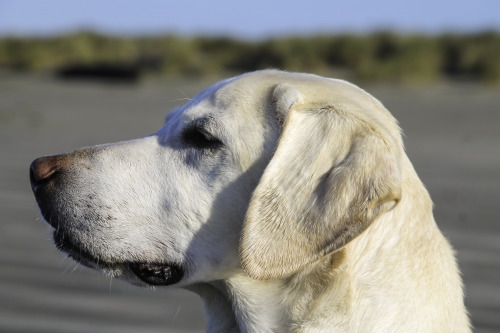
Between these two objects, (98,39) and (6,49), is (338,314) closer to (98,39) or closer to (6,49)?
(6,49)

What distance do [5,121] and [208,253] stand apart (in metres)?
12.1

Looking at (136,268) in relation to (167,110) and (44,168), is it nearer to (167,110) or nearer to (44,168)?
(44,168)

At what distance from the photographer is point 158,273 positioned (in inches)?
145

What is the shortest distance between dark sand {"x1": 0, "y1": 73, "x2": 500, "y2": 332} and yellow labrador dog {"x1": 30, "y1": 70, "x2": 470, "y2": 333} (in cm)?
205

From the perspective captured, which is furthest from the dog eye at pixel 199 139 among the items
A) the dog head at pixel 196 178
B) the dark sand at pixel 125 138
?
the dark sand at pixel 125 138

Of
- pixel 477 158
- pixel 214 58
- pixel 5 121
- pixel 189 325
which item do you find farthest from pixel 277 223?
pixel 214 58

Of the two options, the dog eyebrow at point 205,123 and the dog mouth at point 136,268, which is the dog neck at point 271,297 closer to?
the dog mouth at point 136,268

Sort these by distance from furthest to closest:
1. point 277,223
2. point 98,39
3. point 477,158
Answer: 1. point 98,39
2. point 477,158
3. point 277,223

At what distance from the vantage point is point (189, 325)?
6.04 meters

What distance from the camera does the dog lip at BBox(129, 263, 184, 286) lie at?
3660mm

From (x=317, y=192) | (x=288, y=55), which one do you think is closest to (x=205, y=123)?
(x=317, y=192)

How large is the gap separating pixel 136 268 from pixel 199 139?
0.61 m

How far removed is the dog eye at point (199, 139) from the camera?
368 centimetres

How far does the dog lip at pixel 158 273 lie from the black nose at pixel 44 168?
511 mm
